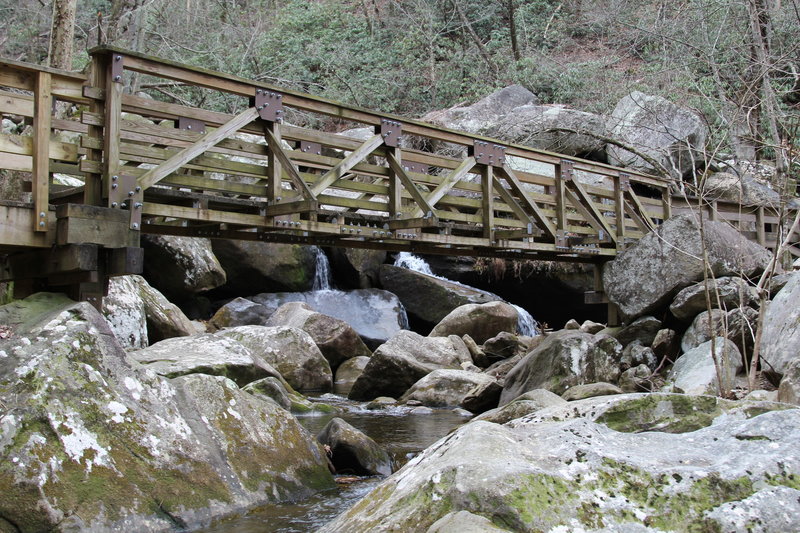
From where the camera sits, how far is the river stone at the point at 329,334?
14.5 metres

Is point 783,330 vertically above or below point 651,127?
below

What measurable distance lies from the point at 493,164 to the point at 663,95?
1269 centimetres

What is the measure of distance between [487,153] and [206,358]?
4.91m

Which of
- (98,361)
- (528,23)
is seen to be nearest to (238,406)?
(98,361)

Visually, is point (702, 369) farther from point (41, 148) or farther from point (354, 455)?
point (41, 148)

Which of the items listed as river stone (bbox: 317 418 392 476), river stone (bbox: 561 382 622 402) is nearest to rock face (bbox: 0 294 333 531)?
river stone (bbox: 317 418 392 476)

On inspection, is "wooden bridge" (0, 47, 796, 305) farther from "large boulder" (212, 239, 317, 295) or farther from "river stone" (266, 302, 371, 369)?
"large boulder" (212, 239, 317, 295)

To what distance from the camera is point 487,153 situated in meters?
11.2

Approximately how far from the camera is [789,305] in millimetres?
9242

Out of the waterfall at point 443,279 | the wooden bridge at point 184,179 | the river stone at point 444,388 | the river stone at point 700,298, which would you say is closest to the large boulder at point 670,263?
the river stone at point 700,298

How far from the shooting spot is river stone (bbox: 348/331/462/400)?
40.0 feet

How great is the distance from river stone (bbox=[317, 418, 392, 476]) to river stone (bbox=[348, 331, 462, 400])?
15.7ft

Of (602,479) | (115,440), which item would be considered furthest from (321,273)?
(602,479)

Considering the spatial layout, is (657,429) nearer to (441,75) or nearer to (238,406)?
(238,406)
